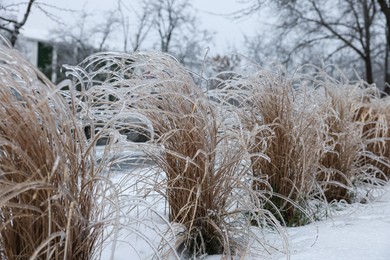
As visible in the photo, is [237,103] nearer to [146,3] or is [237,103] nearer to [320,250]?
[320,250]

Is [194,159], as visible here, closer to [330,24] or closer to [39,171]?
[39,171]

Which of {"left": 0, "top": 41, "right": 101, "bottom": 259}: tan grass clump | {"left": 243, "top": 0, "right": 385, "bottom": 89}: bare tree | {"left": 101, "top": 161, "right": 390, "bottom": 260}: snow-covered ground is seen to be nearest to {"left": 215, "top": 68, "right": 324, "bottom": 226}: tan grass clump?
{"left": 101, "top": 161, "right": 390, "bottom": 260}: snow-covered ground

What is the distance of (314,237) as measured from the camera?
179 cm

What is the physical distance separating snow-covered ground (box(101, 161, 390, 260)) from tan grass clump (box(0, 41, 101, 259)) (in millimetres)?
128

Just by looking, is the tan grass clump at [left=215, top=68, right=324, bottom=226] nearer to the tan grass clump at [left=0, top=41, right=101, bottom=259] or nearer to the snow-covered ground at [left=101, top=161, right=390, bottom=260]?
the snow-covered ground at [left=101, top=161, right=390, bottom=260]

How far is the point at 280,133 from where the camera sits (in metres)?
2.13

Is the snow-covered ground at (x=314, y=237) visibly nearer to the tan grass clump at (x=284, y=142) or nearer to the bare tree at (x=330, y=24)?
the tan grass clump at (x=284, y=142)

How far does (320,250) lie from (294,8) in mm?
10735

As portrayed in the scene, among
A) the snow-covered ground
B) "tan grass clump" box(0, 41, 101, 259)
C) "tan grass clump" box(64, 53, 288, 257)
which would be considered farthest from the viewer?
"tan grass clump" box(64, 53, 288, 257)

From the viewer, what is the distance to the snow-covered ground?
1484mm

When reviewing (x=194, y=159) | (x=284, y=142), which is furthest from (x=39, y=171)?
(x=284, y=142)

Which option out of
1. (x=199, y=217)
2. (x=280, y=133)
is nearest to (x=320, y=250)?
(x=199, y=217)

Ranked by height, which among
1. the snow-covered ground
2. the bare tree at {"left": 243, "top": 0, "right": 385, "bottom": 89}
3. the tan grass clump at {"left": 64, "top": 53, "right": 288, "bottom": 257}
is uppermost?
the bare tree at {"left": 243, "top": 0, "right": 385, "bottom": 89}

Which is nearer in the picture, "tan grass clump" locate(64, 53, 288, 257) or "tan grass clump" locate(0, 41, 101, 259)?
"tan grass clump" locate(0, 41, 101, 259)
